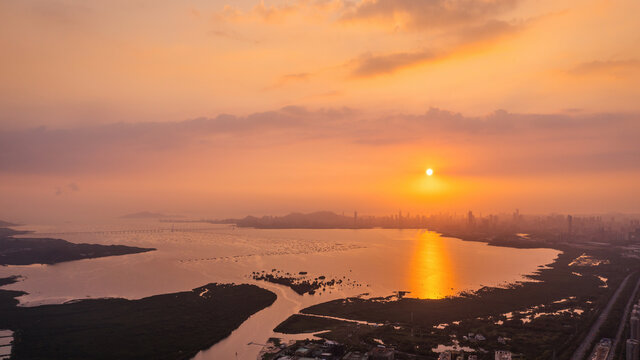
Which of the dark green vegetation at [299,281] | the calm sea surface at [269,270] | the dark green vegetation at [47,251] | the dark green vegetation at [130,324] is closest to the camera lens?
the dark green vegetation at [130,324]

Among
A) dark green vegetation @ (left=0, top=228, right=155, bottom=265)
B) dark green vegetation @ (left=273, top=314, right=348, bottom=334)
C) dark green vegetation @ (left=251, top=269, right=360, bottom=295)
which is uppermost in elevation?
dark green vegetation @ (left=0, top=228, right=155, bottom=265)

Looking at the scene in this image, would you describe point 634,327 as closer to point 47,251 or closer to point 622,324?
point 622,324

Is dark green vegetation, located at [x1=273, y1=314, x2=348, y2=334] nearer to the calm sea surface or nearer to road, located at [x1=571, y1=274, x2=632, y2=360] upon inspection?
the calm sea surface

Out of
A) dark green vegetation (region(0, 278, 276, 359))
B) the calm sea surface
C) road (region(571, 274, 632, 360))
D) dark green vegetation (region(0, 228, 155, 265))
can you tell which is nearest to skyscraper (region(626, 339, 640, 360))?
road (region(571, 274, 632, 360))

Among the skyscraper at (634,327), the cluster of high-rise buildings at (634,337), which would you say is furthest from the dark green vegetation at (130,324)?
the skyscraper at (634,327)

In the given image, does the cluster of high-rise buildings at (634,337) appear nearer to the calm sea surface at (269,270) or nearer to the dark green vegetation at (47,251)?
the calm sea surface at (269,270)
